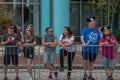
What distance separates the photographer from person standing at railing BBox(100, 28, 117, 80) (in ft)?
45.2

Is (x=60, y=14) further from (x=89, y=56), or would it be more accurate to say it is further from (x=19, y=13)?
(x=89, y=56)

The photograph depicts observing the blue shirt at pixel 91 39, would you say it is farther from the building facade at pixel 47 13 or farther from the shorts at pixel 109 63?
the building facade at pixel 47 13

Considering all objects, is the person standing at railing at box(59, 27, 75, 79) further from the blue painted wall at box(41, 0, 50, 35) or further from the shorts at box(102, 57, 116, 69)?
the blue painted wall at box(41, 0, 50, 35)

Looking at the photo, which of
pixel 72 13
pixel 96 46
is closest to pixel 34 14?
pixel 72 13

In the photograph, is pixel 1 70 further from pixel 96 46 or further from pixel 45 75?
pixel 96 46

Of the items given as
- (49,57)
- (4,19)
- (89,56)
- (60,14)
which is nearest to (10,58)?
(49,57)

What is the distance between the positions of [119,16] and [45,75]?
17975 mm

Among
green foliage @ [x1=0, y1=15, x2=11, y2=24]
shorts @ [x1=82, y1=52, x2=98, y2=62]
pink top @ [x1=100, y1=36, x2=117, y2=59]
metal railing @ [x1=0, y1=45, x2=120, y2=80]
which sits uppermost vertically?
green foliage @ [x1=0, y1=15, x2=11, y2=24]

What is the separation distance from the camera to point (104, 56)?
14039mm

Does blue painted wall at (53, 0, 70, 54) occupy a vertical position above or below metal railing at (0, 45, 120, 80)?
A: above

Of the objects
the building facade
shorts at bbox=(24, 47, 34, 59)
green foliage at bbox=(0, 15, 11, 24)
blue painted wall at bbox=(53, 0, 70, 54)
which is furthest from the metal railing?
green foliage at bbox=(0, 15, 11, 24)

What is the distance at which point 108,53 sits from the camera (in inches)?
546

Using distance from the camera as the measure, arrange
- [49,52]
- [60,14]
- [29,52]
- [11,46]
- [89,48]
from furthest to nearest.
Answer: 1. [60,14]
2. [29,52]
3. [49,52]
4. [89,48]
5. [11,46]

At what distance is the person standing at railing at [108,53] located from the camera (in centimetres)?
1378
